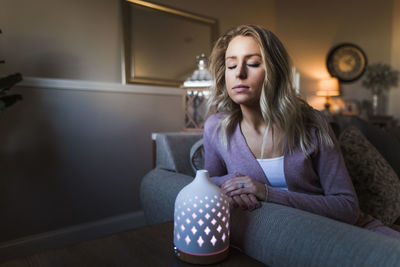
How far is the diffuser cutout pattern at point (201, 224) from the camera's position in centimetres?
65

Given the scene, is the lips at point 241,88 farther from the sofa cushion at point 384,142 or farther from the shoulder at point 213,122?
the sofa cushion at point 384,142

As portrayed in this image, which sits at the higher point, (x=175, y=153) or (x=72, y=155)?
(x=175, y=153)

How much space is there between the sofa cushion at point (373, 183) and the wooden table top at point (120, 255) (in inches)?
33.6

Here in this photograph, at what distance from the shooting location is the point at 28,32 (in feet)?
6.77

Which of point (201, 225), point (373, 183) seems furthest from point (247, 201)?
point (373, 183)

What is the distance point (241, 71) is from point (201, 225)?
48 cm

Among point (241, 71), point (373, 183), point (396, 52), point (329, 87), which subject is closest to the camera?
point (241, 71)

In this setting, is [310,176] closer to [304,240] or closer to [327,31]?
[304,240]

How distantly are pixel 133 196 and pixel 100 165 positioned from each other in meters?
0.41

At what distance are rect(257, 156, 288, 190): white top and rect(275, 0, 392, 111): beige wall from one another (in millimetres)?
3664

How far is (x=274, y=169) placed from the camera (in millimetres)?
994

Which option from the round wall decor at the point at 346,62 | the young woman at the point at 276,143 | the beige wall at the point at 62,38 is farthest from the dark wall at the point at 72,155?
the round wall decor at the point at 346,62

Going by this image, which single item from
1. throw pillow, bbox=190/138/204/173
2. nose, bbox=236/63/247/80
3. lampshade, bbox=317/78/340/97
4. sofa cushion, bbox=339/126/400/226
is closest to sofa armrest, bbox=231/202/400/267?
nose, bbox=236/63/247/80

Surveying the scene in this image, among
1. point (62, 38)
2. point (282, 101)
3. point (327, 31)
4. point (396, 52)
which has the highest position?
point (327, 31)
